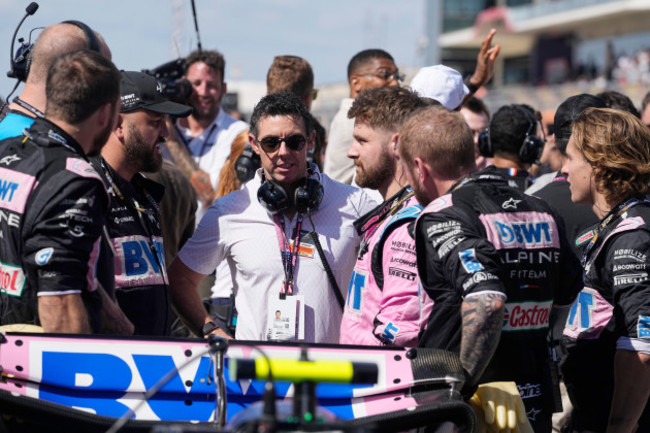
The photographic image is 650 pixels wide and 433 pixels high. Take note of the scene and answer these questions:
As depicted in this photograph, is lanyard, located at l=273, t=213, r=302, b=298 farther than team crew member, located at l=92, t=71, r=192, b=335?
Yes

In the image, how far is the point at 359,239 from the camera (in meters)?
4.66

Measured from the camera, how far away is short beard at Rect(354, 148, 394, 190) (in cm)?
456

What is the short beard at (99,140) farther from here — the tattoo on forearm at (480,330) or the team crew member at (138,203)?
the tattoo on forearm at (480,330)

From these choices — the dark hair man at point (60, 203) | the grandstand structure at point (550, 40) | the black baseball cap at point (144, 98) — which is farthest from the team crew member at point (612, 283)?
the grandstand structure at point (550, 40)

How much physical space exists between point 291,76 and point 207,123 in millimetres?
1439

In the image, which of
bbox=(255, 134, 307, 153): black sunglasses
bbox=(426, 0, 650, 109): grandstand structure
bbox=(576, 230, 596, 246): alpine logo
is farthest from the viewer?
bbox=(426, 0, 650, 109): grandstand structure

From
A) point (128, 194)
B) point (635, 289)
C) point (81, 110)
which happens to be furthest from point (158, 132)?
point (635, 289)

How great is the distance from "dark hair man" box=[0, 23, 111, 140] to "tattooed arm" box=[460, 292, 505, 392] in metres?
2.15

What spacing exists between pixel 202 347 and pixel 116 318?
54 cm

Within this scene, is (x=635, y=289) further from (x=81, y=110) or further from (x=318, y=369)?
(x=81, y=110)

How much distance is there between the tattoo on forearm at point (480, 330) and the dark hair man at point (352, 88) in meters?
3.38

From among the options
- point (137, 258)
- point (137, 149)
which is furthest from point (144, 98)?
point (137, 258)

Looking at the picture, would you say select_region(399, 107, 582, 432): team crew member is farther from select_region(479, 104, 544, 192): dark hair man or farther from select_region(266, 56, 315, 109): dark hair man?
select_region(266, 56, 315, 109): dark hair man

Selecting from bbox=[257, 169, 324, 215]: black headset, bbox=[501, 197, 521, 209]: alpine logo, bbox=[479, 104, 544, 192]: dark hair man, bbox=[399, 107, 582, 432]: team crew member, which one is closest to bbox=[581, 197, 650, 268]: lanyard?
bbox=[399, 107, 582, 432]: team crew member
